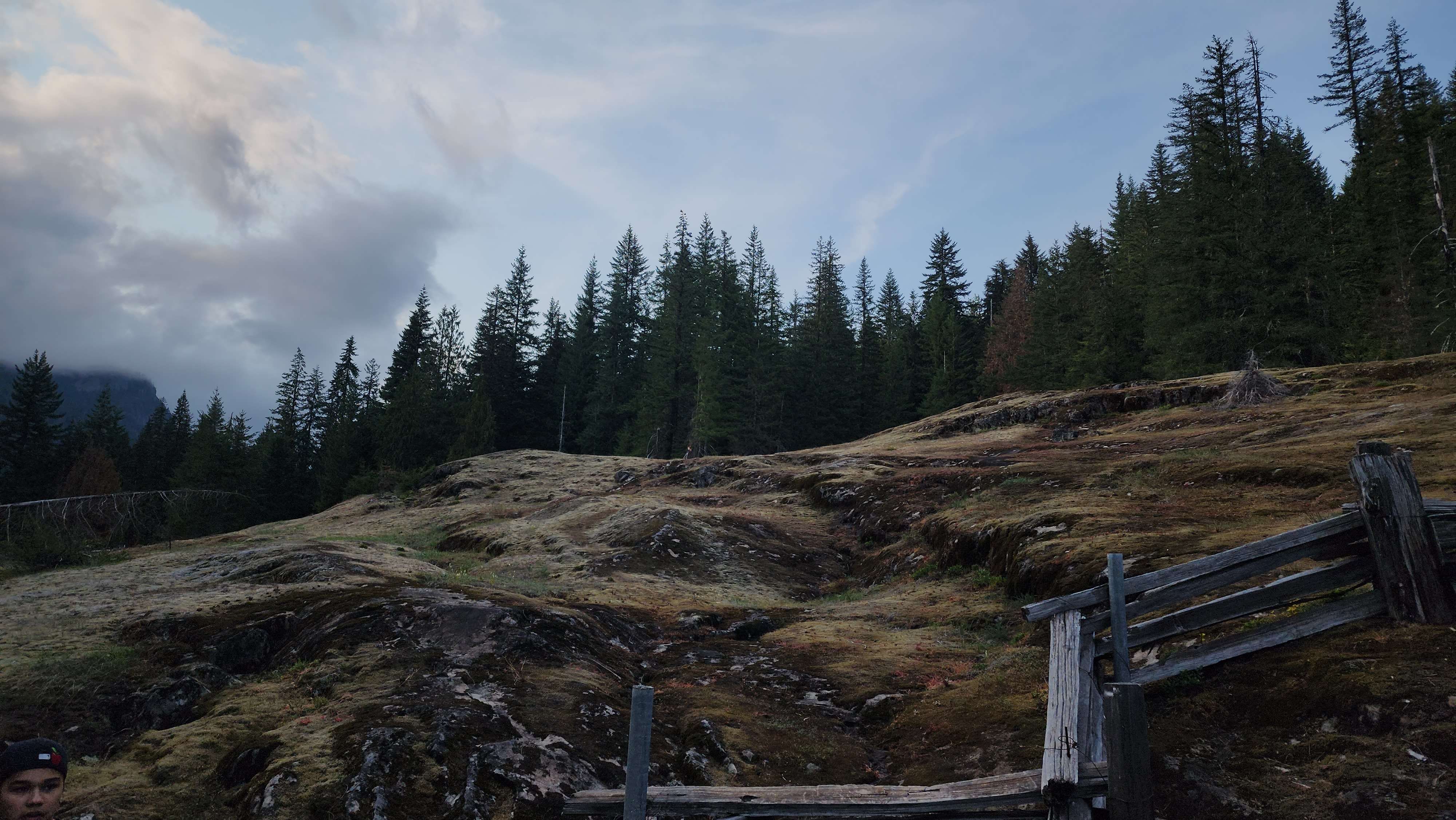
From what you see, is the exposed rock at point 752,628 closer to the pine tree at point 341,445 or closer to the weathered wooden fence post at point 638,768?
the weathered wooden fence post at point 638,768

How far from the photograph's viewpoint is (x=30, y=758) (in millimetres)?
3781

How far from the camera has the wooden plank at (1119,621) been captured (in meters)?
7.70

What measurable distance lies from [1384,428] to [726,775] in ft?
65.9

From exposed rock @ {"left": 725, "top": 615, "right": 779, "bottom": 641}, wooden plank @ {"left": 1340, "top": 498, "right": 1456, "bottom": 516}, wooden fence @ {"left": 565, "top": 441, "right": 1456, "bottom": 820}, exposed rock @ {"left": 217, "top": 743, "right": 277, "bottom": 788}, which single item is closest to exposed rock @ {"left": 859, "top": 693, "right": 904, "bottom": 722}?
wooden fence @ {"left": 565, "top": 441, "right": 1456, "bottom": 820}

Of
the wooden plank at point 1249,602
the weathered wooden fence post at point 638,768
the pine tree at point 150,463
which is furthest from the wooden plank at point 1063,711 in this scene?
the pine tree at point 150,463

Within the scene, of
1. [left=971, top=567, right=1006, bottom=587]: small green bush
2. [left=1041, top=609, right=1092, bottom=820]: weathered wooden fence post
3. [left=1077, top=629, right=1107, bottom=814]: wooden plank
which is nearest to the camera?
[left=1041, top=609, right=1092, bottom=820]: weathered wooden fence post

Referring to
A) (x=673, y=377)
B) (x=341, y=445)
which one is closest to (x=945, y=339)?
(x=673, y=377)

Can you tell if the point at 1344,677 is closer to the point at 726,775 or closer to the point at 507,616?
the point at 726,775

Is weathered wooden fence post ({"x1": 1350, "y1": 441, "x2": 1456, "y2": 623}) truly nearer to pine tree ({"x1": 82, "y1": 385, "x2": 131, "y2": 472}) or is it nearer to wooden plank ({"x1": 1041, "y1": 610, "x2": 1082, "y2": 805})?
wooden plank ({"x1": 1041, "y1": 610, "x2": 1082, "y2": 805})

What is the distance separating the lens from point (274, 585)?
16109mm

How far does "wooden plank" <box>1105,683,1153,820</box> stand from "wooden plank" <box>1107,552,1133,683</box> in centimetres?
299

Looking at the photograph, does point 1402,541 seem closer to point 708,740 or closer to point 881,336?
point 708,740

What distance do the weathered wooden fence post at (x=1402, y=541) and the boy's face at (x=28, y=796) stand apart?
11434mm

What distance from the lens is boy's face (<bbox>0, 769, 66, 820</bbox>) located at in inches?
148
